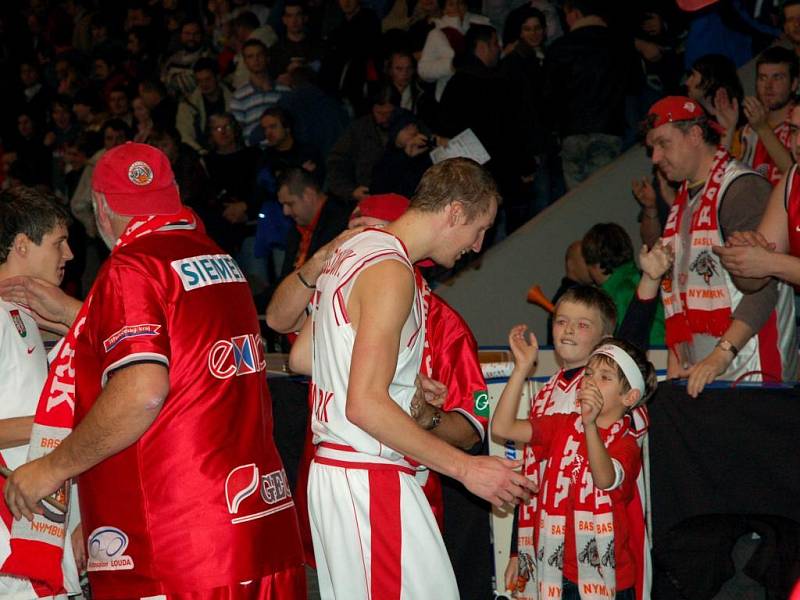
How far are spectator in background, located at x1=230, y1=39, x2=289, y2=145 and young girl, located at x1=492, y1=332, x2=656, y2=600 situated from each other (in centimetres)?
739

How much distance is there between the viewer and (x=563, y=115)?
376 inches

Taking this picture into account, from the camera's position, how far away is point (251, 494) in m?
3.57

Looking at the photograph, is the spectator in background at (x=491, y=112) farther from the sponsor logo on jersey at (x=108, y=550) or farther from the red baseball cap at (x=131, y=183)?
the sponsor logo on jersey at (x=108, y=550)

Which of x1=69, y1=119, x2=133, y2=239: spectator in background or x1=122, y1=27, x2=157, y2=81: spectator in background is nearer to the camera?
x1=69, y1=119, x2=133, y2=239: spectator in background

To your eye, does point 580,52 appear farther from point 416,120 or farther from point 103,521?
point 103,521

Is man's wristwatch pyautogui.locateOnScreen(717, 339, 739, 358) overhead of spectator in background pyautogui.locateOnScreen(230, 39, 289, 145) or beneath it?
beneath

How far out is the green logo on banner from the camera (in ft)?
13.6

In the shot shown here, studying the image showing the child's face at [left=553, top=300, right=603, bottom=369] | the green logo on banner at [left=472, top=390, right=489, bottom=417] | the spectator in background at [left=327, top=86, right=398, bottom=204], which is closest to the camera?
the green logo on banner at [left=472, top=390, right=489, bottom=417]

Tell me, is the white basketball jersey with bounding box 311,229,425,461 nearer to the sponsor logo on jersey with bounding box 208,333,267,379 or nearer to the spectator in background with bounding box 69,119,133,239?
the sponsor logo on jersey with bounding box 208,333,267,379

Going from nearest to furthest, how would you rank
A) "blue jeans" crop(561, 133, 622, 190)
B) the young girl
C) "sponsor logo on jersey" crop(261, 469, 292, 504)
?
"sponsor logo on jersey" crop(261, 469, 292, 504) → the young girl → "blue jeans" crop(561, 133, 622, 190)

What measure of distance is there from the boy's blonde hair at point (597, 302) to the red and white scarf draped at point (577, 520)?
1.76ft

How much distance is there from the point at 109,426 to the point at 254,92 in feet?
30.1

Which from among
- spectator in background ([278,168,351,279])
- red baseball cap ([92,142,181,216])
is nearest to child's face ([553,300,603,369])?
red baseball cap ([92,142,181,216])

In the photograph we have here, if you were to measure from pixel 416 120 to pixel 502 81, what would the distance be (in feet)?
3.09
